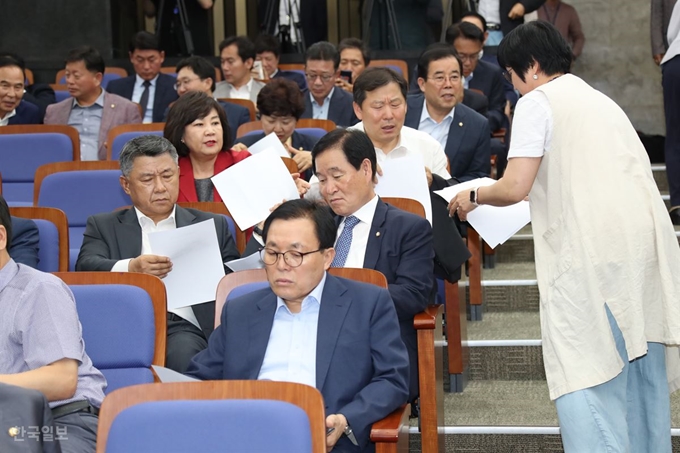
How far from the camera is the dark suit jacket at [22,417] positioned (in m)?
1.61

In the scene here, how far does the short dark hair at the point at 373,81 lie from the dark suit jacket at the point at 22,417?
258cm

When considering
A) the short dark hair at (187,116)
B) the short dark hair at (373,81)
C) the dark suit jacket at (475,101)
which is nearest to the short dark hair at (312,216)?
the short dark hair at (373,81)

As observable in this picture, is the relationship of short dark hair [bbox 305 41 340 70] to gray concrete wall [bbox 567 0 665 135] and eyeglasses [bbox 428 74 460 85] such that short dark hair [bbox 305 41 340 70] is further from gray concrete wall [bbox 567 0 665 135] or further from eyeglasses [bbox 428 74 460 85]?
gray concrete wall [bbox 567 0 665 135]

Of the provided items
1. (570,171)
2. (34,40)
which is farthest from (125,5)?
(570,171)

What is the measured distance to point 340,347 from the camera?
100 inches

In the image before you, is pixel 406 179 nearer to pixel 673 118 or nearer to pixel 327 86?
pixel 673 118

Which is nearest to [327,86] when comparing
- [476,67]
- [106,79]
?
[476,67]

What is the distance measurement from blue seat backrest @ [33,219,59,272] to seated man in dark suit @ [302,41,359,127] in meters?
2.84

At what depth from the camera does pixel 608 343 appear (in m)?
2.61

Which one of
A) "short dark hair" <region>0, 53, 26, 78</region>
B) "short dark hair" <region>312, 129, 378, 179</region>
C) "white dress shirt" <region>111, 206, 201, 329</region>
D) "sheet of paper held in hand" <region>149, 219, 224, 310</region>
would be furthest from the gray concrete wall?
"sheet of paper held in hand" <region>149, 219, 224, 310</region>

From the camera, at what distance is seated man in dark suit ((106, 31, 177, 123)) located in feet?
22.7

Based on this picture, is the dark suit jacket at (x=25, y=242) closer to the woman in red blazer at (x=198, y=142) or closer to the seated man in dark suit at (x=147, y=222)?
the seated man in dark suit at (x=147, y=222)

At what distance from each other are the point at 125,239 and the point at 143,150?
1.02 ft

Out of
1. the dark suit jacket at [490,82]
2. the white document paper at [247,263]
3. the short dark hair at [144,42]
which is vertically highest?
the short dark hair at [144,42]
